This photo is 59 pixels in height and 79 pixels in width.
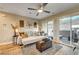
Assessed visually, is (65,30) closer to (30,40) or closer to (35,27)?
(35,27)

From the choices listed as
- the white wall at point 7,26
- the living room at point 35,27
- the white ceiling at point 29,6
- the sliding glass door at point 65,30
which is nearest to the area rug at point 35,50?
the living room at point 35,27

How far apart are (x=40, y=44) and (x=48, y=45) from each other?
17cm

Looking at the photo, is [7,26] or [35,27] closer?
[7,26]

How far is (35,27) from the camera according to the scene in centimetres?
203

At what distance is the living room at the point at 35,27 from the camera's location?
1869mm

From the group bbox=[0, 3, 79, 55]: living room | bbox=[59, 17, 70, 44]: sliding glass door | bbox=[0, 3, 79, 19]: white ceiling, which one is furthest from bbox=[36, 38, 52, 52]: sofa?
bbox=[0, 3, 79, 19]: white ceiling

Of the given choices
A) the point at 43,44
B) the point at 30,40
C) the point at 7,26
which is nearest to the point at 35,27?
the point at 30,40

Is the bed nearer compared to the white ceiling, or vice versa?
the white ceiling

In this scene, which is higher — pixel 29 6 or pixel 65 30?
pixel 29 6

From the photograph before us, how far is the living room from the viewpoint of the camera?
1869 millimetres

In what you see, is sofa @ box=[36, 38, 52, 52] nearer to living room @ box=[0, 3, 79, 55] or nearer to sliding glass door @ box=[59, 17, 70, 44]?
living room @ box=[0, 3, 79, 55]

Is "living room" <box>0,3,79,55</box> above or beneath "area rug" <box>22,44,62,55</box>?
above

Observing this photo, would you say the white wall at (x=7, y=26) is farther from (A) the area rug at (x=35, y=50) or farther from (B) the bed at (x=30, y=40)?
(A) the area rug at (x=35, y=50)
